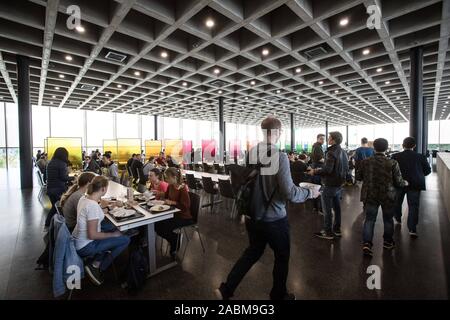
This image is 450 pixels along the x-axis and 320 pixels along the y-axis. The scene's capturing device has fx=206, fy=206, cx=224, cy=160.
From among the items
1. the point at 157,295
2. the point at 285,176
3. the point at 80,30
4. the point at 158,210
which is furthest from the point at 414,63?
the point at 80,30

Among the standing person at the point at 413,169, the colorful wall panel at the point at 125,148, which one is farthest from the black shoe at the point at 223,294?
the colorful wall panel at the point at 125,148

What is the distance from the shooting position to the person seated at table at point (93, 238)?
2.12 metres

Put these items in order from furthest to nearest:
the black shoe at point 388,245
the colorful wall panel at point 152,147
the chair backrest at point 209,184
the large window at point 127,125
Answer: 1. the large window at point 127,125
2. the colorful wall panel at point 152,147
3. the chair backrest at point 209,184
4. the black shoe at point 388,245

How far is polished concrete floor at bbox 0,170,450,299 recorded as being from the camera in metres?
2.14

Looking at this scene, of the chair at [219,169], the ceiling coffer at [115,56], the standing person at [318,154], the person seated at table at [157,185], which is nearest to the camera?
the person seated at table at [157,185]

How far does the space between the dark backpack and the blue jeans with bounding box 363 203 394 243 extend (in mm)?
2932

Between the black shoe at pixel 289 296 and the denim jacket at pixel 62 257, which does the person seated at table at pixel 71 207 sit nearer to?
the denim jacket at pixel 62 257

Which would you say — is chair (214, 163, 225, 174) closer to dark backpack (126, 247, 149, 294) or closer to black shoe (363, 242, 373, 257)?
black shoe (363, 242, 373, 257)

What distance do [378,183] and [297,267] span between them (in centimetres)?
151

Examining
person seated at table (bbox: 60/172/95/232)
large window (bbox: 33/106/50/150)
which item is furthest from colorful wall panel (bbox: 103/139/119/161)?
person seated at table (bbox: 60/172/95/232)

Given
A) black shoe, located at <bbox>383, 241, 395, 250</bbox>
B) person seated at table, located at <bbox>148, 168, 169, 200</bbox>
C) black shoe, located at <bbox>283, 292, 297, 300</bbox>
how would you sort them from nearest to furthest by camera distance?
black shoe, located at <bbox>283, 292, 297, 300</bbox>
black shoe, located at <bbox>383, 241, 395, 250</bbox>
person seated at table, located at <bbox>148, 168, 169, 200</bbox>

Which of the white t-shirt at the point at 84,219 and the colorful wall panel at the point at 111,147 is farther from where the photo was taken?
the colorful wall panel at the point at 111,147

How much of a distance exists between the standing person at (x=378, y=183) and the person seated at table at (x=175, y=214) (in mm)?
2436

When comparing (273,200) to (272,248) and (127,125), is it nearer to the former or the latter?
(272,248)
